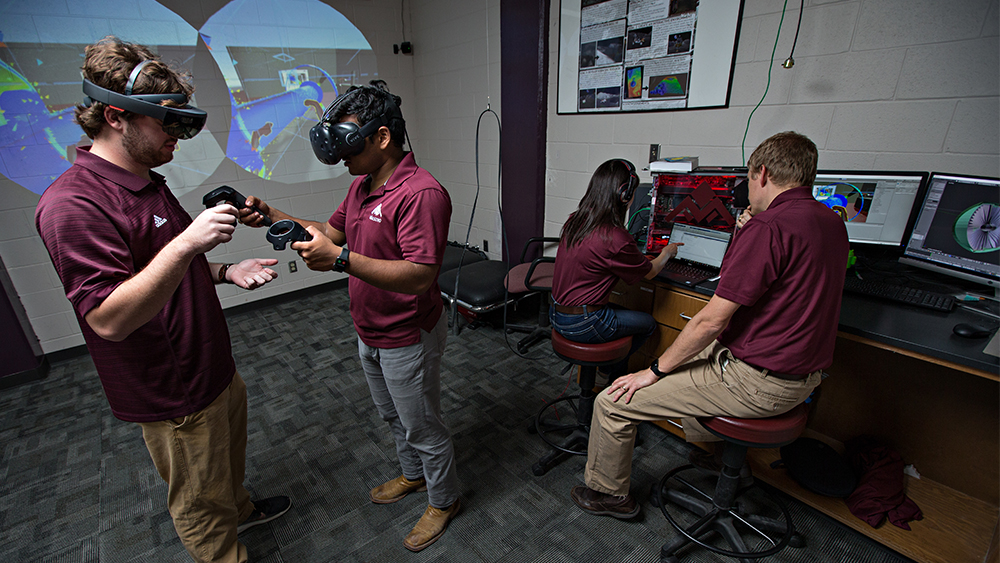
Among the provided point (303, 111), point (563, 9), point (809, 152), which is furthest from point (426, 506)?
point (303, 111)

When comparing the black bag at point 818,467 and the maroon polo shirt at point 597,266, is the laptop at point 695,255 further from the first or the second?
the black bag at point 818,467

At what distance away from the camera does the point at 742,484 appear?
1763 mm

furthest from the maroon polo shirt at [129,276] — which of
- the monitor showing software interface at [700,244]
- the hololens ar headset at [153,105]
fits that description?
the monitor showing software interface at [700,244]

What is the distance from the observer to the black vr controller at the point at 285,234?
1023 mm

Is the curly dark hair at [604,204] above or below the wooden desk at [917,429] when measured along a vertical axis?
above

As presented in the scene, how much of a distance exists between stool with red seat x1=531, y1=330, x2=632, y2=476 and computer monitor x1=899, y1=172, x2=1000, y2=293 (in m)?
1.18

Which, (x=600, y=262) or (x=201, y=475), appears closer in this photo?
(x=201, y=475)

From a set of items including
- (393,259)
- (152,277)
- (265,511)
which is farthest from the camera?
(265,511)

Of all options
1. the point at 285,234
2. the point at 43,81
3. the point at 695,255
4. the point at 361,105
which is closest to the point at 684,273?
the point at 695,255

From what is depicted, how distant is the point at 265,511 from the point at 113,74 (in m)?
1.56

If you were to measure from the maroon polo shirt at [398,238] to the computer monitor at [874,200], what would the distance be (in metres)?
1.63

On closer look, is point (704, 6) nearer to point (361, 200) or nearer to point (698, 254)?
point (698, 254)

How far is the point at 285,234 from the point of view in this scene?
3.37 ft

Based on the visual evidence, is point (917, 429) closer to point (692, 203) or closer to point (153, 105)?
point (692, 203)
